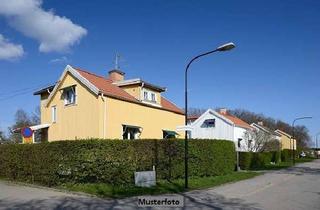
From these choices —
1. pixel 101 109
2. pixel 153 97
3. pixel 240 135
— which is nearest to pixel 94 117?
pixel 101 109

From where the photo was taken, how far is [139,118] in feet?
108

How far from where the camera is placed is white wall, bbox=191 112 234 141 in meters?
57.4

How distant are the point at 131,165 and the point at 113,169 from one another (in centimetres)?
104

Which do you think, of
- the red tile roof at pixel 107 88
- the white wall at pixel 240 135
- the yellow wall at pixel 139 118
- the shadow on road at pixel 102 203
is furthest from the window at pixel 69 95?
the white wall at pixel 240 135

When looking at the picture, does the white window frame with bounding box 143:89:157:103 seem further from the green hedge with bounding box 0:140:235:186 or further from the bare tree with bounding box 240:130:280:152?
the bare tree with bounding box 240:130:280:152

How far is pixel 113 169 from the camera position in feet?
65.5

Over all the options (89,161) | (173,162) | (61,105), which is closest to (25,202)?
(89,161)

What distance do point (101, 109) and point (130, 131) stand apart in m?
4.13

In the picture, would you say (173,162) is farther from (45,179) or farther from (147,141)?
(45,179)

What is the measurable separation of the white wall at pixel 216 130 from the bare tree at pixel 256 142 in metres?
3.31

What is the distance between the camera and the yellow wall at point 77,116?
96.4 ft

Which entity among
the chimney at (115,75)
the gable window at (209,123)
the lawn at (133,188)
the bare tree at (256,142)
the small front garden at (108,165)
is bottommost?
the lawn at (133,188)

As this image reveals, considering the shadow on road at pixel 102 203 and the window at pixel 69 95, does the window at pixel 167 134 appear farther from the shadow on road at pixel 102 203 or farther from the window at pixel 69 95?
the shadow on road at pixel 102 203

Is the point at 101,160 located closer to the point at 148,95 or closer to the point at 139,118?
the point at 139,118
